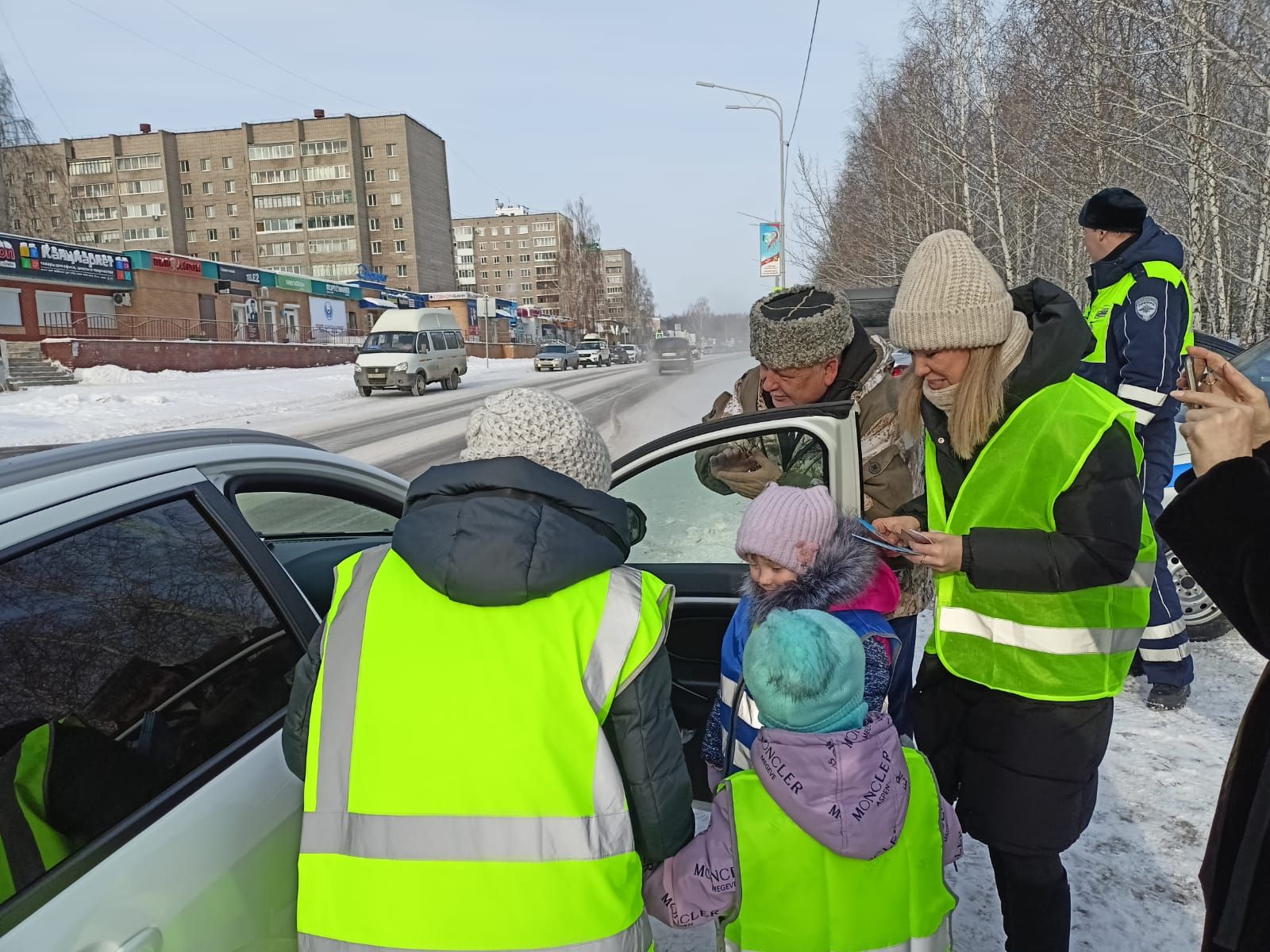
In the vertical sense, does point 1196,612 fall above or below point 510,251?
below

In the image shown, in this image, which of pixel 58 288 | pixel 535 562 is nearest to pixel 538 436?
pixel 535 562

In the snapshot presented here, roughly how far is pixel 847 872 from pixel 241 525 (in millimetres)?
1488

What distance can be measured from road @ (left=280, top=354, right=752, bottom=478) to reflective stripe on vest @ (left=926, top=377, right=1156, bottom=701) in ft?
28.3

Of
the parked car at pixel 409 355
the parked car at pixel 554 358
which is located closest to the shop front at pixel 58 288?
the parked car at pixel 409 355

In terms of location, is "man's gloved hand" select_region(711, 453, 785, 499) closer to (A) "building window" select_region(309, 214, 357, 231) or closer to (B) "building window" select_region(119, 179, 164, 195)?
(A) "building window" select_region(309, 214, 357, 231)

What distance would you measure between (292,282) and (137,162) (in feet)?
168

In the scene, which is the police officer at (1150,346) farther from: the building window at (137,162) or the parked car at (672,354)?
the building window at (137,162)

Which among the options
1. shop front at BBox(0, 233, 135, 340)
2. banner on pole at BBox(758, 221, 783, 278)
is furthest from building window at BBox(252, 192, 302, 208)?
banner on pole at BBox(758, 221, 783, 278)

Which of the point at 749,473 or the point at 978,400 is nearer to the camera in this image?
the point at 978,400

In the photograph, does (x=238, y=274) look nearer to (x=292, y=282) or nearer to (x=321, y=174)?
(x=292, y=282)

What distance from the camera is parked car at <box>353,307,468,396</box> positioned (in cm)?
2394

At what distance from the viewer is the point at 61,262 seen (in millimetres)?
35719

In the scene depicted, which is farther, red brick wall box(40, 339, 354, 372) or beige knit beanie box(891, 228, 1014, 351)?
red brick wall box(40, 339, 354, 372)

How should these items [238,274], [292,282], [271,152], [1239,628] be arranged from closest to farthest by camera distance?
[1239,628]
[238,274]
[292,282]
[271,152]
